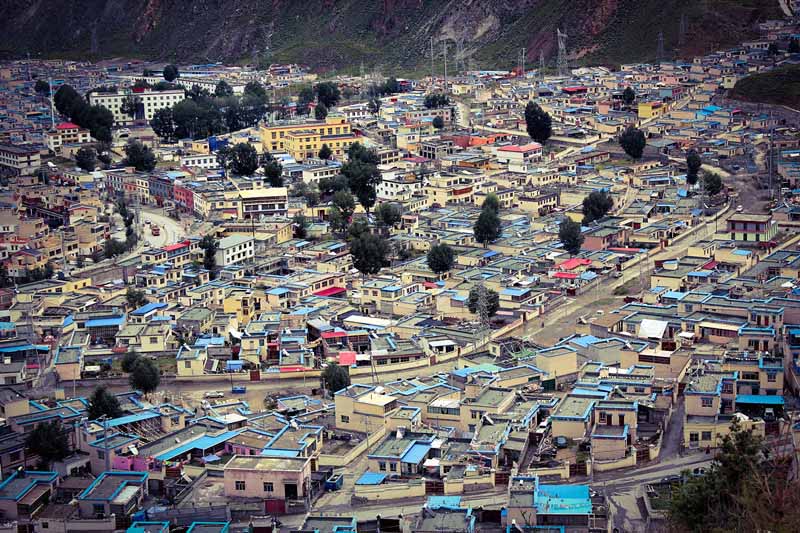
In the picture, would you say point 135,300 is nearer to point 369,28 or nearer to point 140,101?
point 140,101

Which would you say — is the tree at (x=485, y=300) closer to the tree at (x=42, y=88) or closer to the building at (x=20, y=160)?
the building at (x=20, y=160)

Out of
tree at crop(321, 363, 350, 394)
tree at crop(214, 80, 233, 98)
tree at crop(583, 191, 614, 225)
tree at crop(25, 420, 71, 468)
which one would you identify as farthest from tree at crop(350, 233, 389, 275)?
tree at crop(214, 80, 233, 98)

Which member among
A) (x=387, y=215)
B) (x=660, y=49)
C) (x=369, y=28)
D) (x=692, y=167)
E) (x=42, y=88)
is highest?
(x=369, y=28)

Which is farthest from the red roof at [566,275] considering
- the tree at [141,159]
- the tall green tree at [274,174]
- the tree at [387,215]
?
the tree at [141,159]

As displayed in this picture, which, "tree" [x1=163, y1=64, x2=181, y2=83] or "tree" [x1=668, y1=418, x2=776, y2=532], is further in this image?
"tree" [x1=163, y1=64, x2=181, y2=83]

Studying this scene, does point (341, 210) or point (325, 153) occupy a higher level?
point (325, 153)

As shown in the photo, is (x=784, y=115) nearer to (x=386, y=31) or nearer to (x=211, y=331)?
(x=211, y=331)

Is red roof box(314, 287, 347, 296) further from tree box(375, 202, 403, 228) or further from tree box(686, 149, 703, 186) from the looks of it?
tree box(686, 149, 703, 186)

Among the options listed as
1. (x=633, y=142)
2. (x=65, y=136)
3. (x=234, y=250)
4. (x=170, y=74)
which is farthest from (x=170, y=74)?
(x=234, y=250)
